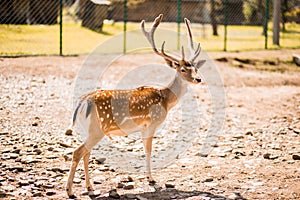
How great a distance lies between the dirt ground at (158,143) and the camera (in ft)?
18.6

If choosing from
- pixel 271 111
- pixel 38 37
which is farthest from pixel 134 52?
pixel 271 111

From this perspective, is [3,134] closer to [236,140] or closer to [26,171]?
[26,171]

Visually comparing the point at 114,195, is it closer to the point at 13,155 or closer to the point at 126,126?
the point at 126,126

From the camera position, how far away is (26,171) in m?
6.07

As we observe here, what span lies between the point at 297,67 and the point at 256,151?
8.54m

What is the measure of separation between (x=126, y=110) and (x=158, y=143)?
7.13ft

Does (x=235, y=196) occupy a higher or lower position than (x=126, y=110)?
lower

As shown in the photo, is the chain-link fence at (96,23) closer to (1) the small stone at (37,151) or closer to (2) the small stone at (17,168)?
(1) the small stone at (37,151)

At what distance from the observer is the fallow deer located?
5.44 metres

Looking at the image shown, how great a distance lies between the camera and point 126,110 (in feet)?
18.8

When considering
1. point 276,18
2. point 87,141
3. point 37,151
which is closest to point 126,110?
point 87,141

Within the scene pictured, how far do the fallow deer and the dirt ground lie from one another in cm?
43

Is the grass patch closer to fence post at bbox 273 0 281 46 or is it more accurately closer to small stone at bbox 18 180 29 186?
fence post at bbox 273 0 281 46

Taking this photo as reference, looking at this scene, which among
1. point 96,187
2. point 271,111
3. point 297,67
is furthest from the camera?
point 297,67
